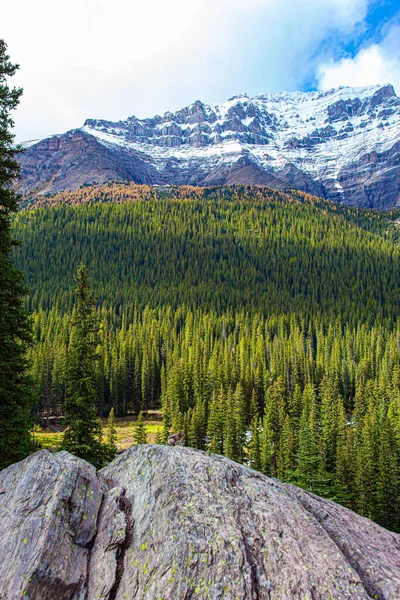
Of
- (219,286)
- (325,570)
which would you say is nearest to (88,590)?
(325,570)

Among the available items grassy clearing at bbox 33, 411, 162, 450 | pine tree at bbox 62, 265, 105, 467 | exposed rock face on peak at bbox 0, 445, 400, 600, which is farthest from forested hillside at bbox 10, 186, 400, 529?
exposed rock face on peak at bbox 0, 445, 400, 600

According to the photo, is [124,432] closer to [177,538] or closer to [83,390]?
[83,390]

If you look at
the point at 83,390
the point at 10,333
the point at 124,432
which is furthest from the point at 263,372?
the point at 10,333

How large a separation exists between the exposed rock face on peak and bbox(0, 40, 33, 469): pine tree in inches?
197

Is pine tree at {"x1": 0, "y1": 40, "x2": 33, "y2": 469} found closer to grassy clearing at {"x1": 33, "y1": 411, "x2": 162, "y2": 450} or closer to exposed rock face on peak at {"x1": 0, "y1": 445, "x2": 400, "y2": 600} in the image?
exposed rock face on peak at {"x1": 0, "y1": 445, "x2": 400, "y2": 600}

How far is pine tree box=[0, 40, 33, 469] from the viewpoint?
15844mm

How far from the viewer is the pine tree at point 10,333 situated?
1584 cm

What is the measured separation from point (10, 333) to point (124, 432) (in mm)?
64807

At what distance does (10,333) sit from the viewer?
16.8 meters

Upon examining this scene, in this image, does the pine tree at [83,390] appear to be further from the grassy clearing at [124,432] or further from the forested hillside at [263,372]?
the grassy clearing at [124,432]

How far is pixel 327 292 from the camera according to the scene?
190 meters

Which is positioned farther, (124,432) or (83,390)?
(124,432)

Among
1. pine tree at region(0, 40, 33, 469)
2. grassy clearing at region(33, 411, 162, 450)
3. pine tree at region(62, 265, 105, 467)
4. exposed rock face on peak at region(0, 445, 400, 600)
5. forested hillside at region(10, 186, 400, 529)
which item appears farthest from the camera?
grassy clearing at region(33, 411, 162, 450)

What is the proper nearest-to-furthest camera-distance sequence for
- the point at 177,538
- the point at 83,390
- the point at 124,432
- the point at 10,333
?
1. the point at 177,538
2. the point at 10,333
3. the point at 83,390
4. the point at 124,432
